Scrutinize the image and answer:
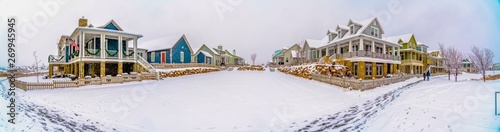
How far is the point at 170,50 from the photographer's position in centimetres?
2812

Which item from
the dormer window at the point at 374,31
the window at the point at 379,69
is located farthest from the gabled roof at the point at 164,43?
the window at the point at 379,69

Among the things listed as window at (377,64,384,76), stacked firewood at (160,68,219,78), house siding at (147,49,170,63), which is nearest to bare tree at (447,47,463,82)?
window at (377,64,384,76)

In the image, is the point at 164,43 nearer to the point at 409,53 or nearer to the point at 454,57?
the point at 454,57

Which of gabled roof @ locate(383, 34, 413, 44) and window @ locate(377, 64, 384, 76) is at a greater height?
gabled roof @ locate(383, 34, 413, 44)

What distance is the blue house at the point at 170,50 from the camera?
28344 mm

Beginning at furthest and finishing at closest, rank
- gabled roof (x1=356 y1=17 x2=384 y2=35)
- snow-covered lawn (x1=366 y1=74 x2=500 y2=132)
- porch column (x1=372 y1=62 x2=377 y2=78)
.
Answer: gabled roof (x1=356 y1=17 x2=384 y2=35), porch column (x1=372 y1=62 x2=377 y2=78), snow-covered lawn (x1=366 y1=74 x2=500 y2=132)

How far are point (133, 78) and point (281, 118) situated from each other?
12.7 meters

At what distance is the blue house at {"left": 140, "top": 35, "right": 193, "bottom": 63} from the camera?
28.3 m

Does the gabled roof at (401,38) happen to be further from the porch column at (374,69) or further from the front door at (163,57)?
the front door at (163,57)

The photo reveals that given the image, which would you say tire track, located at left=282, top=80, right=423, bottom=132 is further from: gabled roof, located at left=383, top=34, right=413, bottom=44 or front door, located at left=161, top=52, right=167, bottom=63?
gabled roof, located at left=383, top=34, right=413, bottom=44

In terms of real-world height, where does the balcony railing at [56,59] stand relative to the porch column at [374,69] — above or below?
above

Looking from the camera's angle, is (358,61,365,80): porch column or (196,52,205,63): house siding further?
(196,52,205,63): house siding

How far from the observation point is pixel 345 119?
7000 millimetres

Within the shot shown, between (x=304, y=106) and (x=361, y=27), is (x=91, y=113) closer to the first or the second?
(x=304, y=106)
